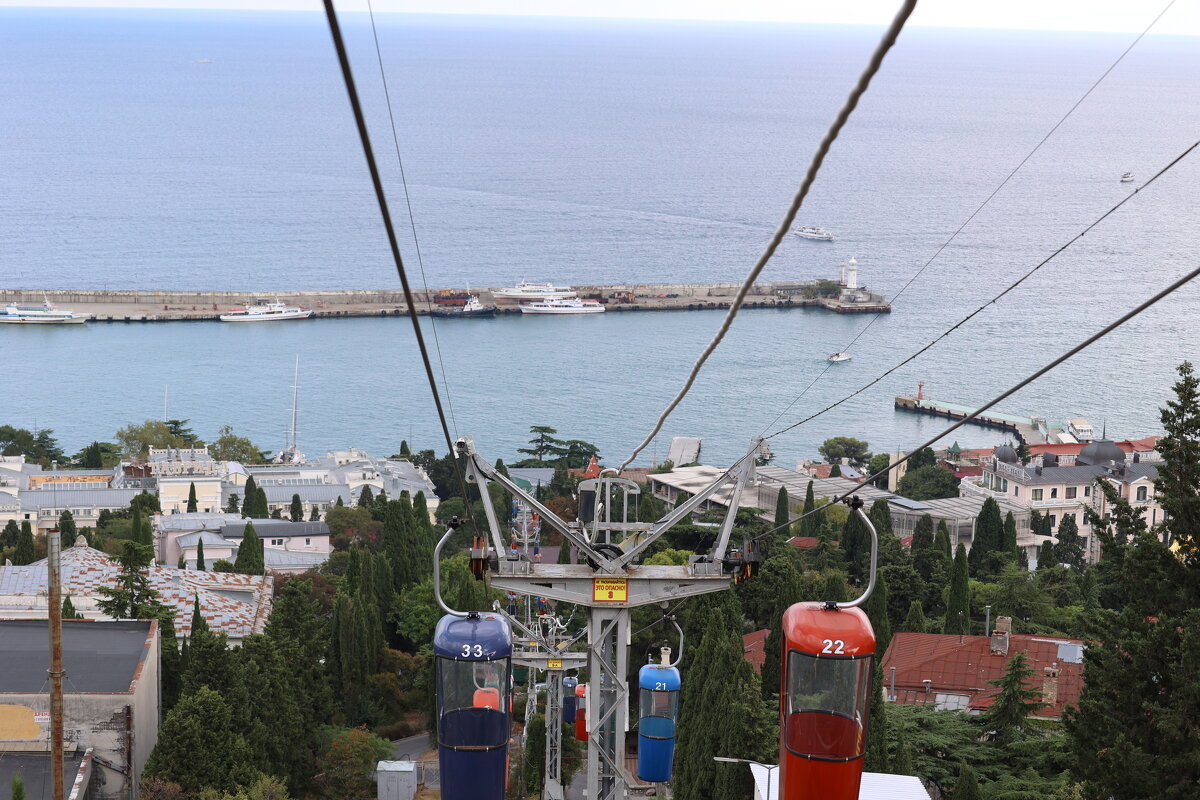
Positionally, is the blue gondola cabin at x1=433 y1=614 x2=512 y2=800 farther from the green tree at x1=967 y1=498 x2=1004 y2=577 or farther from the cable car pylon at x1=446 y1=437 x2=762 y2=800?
the green tree at x1=967 y1=498 x2=1004 y2=577

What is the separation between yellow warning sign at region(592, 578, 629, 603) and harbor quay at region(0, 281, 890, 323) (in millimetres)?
109956

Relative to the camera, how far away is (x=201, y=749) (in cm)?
2405

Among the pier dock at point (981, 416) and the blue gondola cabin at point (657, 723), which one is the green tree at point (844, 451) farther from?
the blue gondola cabin at point (657, 723)

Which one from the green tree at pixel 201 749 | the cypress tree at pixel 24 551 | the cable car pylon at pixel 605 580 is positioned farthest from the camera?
the cypress tree at pixel 24 551

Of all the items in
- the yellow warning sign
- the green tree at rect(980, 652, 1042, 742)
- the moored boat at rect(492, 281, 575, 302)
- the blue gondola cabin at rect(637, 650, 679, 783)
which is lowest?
the green tree at rect(980, 652, 1042, 742)

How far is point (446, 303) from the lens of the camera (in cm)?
12550

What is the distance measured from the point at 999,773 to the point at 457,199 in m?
150

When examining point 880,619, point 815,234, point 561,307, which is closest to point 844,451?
point 880,619

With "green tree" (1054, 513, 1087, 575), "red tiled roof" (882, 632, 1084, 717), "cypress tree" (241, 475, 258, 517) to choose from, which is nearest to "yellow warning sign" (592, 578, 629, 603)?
"red tiled roof" (882, 632, 1084, 717)

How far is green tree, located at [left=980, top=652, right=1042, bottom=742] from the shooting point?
88.1ft

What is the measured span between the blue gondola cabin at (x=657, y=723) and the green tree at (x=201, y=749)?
27.3 ft

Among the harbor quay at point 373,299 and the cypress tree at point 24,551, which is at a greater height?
the harbor quay at point 373,299

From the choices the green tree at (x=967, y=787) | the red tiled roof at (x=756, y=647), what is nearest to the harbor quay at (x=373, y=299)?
the red tiled roof at (x=756, y=647)

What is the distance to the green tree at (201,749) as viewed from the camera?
23.9 m
